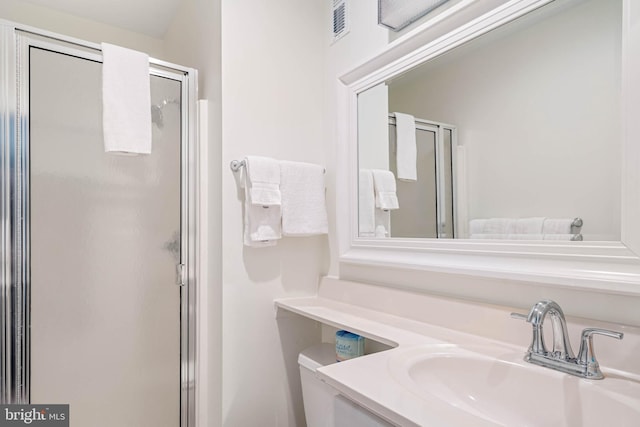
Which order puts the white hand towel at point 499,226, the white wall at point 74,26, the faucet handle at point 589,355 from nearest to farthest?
the faucet handle at point 589,355 → the white hand towel at point 499,226 → the white wall at point 74,26

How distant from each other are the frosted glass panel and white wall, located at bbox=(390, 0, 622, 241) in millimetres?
1157

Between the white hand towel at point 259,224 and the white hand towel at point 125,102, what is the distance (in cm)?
42

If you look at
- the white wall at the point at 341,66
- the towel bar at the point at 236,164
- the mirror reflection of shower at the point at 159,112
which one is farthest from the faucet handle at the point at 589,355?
the mirror reflection of shower at the point at 159,112

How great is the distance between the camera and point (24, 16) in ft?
6.10

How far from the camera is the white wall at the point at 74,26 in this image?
184cm

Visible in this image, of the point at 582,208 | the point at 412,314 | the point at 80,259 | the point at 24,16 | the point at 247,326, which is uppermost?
the point at 24,16

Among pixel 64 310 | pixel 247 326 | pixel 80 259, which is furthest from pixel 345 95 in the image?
pixel 64 310

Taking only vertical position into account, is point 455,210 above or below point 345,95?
below

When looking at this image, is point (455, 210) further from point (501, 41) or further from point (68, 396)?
point (68, 396)

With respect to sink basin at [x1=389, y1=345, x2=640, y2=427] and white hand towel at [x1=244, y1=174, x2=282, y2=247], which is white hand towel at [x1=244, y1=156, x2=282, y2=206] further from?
sink basin at [x1=389, y1=345, x2=640, y2=427]

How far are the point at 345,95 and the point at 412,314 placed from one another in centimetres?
95

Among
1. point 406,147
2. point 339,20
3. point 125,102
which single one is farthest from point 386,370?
point 339,20

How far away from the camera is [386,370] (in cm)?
86

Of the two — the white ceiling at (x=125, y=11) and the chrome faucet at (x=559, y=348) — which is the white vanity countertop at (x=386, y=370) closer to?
the chrome faucet at (x=559, y=348)
